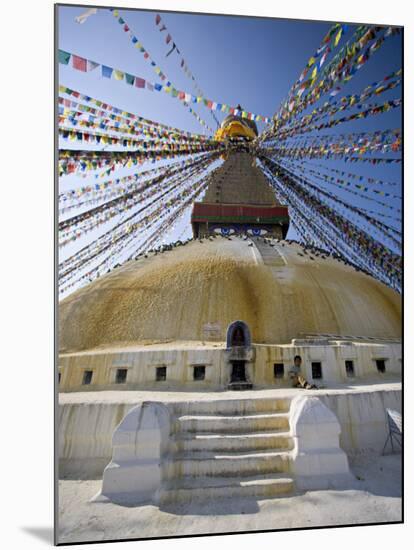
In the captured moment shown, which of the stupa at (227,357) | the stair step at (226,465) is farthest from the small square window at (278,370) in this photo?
the stair step at (226,465)

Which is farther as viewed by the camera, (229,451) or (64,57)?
(229,451)

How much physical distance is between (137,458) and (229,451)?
3.71ft

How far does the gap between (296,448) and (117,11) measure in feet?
18.2

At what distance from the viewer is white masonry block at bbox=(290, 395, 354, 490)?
4871 millimetres

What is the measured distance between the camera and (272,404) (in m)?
5.67

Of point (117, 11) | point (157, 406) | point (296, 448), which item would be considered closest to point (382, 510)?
point (296, 448)

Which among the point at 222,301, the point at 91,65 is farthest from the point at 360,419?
the point at 91,65

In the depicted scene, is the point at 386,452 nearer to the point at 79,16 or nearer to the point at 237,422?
the point at 237,422

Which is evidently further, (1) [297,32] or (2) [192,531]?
(1) [297,32]

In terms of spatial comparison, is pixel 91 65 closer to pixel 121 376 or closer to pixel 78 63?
pixel 78 63

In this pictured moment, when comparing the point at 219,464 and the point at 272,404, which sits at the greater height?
the point at 272,404

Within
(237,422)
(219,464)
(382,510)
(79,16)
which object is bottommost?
(382,510)

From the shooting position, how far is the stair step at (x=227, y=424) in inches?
210

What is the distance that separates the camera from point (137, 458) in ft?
15.6
